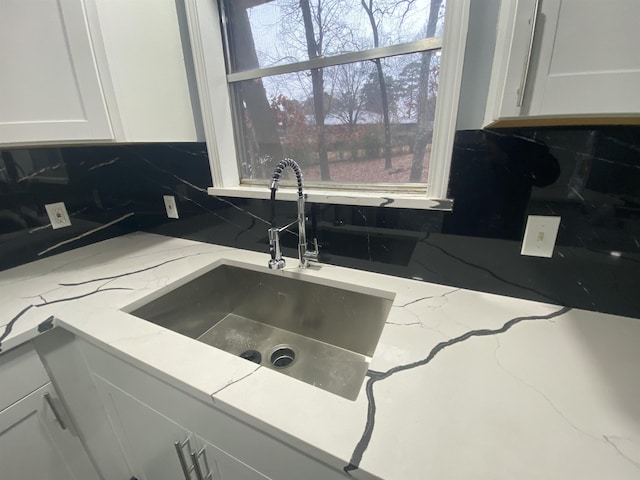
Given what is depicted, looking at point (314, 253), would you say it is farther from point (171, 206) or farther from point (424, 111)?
point (171, 206)

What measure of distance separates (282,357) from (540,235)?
0.90 m

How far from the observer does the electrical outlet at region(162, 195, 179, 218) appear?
4.43ft

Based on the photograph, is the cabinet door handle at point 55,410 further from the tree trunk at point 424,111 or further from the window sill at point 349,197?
the tree trunk at point 424,111

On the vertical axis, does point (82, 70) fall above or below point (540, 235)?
above

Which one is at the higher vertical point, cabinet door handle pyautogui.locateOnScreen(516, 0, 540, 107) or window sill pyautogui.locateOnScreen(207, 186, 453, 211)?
cabinet door handle pyautogui.locateOnScreen(516, 0, 540, 107)

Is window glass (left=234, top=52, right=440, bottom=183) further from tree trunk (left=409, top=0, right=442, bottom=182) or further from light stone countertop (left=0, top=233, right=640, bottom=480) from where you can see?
light stone countertop (left=0, top=233, right=640, bottom=480)

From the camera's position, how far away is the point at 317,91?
106cm

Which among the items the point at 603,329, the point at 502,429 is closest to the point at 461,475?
the point at 502,429

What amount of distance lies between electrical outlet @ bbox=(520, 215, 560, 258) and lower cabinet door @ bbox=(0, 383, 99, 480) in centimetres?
146

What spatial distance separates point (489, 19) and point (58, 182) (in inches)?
66.8

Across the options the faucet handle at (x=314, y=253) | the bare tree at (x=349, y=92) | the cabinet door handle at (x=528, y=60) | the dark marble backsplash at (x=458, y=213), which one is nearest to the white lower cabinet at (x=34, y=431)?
the dark marble backsplash at (x=458, y=213)

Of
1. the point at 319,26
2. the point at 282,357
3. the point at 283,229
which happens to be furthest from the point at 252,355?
the point at 319,26

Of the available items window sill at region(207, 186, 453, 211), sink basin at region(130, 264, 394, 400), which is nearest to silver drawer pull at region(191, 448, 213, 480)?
sink basin at region(130, 264, 394, 400)

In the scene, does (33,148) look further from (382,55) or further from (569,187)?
(569,187)
